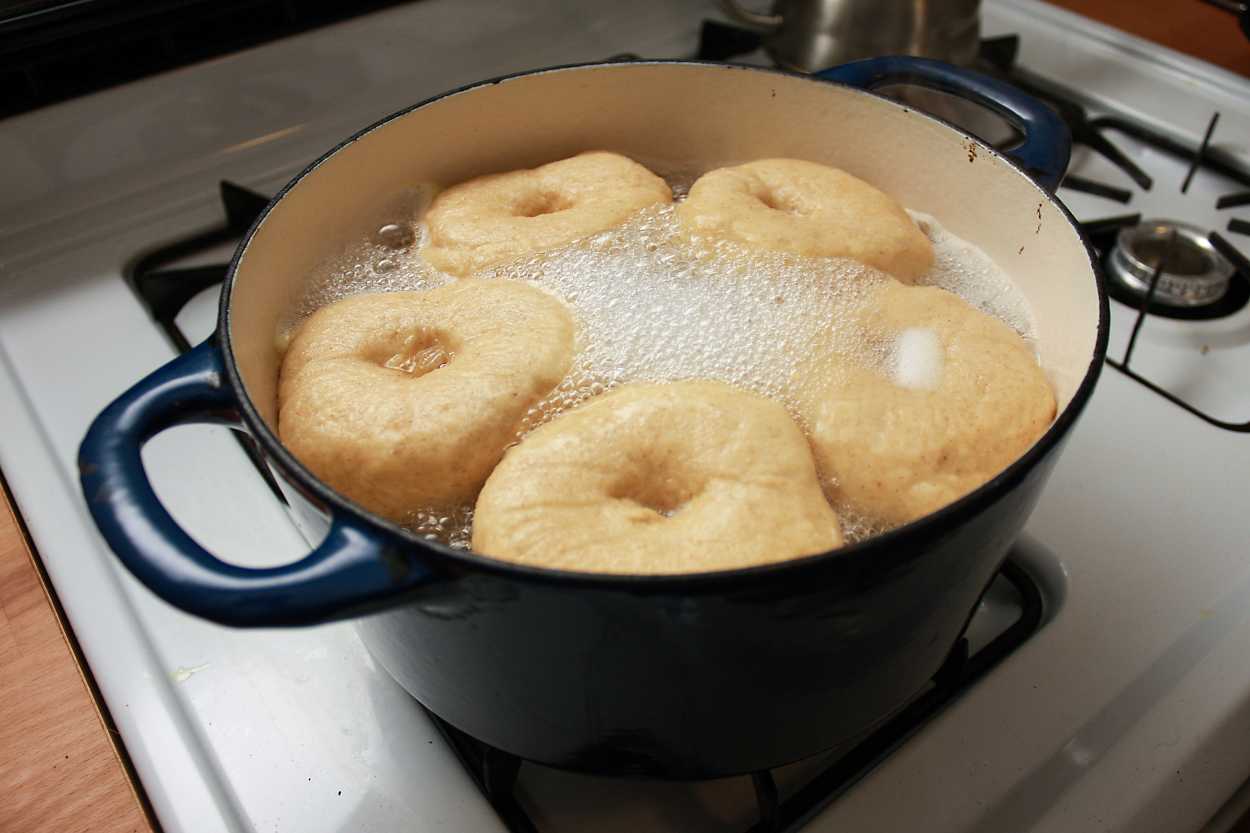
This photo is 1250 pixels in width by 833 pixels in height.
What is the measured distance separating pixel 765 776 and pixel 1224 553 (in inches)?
13.8

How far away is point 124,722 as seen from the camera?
0.54 meters

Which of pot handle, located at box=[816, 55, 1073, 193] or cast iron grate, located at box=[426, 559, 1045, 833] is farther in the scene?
pot handle, located at box=[816, 55, 1073, 193]

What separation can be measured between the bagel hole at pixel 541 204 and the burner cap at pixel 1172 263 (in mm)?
481

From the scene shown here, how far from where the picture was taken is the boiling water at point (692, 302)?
55 cm

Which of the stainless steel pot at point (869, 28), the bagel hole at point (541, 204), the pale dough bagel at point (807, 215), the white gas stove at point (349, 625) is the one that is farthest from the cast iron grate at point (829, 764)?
the stainless steel pot at point (869, 28)

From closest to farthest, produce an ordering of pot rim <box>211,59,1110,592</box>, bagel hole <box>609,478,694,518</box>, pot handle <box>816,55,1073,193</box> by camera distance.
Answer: pot rim <box>211,59,1110,592</box> < bagel hole <box>609,478,694,518</box> < pot handle <box>816,55,1073,193</box>

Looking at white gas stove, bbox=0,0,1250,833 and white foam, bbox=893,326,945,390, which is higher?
white foam, bbox=893,326,945,390

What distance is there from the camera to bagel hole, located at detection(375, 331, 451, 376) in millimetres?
572

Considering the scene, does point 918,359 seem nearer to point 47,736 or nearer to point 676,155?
point 676,155

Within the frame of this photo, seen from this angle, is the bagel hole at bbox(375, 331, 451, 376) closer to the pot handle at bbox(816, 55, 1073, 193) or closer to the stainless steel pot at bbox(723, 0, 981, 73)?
the pot handle at bbox(816, 55, 1073, 193)

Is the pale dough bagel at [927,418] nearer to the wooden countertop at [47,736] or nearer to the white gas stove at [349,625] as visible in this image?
the white gas stove at [349,625]

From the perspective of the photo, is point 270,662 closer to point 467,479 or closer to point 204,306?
point 467,479

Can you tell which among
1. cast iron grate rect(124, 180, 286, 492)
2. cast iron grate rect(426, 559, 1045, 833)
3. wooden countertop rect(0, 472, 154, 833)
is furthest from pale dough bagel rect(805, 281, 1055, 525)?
cast iron grate rect(124, 180, 286, 492)

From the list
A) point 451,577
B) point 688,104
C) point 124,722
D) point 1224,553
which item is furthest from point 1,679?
point 1224,553
